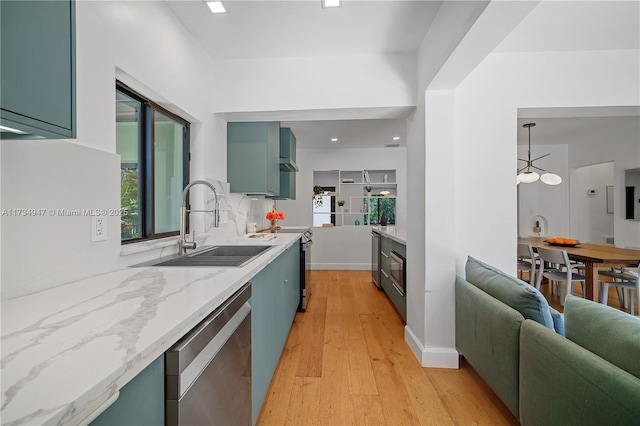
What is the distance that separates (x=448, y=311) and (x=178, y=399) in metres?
2.11

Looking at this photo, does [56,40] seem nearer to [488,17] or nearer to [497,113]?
A: [488,17]

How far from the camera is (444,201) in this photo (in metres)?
2.28

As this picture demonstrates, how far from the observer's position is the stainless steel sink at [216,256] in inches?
66.2

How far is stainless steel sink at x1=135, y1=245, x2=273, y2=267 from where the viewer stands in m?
1.68

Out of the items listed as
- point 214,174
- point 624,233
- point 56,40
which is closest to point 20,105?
point 56,40

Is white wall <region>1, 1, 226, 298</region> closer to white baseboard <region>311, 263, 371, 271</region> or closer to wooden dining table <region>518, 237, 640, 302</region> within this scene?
wooden dining table <region>518, 237, 640, 302</region>

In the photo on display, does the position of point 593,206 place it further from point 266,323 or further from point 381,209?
point 266,323

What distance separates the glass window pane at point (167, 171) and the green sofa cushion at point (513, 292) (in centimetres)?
233

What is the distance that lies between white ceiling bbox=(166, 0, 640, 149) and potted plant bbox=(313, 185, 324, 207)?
3.48m

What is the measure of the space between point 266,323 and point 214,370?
2.60 ft

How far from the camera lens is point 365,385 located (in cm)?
201

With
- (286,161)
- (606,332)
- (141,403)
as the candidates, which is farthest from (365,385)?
(286,161)

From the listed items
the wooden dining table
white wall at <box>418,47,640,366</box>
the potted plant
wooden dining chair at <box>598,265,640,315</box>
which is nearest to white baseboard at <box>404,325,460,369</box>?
white wall at <box>418,47,640,366</box>

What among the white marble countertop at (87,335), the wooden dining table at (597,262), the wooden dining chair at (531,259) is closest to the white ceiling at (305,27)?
the white marble countertop at (87,335)
